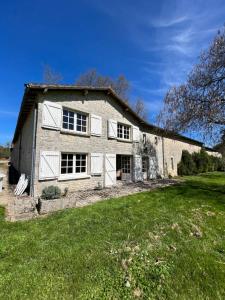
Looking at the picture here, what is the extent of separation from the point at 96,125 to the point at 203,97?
21.1ft

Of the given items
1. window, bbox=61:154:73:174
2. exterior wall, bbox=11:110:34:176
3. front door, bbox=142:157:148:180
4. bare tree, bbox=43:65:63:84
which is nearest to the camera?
window, bbox=61:154:73:174

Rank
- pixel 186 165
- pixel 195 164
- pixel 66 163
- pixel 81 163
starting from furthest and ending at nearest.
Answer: pixel 195 164, pixel 186 165, pixel 81 163, pixel 66 163

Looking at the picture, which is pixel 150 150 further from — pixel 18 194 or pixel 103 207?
pixel 18 194

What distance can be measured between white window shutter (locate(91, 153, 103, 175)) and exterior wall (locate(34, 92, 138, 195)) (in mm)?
269

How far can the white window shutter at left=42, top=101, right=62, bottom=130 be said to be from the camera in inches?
351

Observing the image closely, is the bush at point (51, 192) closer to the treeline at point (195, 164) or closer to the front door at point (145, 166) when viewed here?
the front door at point (145, 166)

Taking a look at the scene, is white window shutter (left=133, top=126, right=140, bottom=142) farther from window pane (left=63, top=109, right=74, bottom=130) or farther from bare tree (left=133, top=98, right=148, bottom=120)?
bare tree (left=133, top=98, right=148, bottom=120)

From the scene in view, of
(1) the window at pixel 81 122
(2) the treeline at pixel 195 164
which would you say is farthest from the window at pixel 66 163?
(2) the treeline at pixel 195 164

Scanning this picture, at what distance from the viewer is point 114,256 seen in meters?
3.79

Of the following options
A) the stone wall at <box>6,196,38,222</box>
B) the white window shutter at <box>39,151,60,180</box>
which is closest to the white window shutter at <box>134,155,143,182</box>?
the white window shutter at <box>39,151,60,180</box>

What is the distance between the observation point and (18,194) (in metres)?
8.80

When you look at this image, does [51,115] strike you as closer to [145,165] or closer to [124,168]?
[124,168]

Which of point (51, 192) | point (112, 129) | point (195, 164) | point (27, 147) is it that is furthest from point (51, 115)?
point (195, 164)

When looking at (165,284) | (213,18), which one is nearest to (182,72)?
(213,18)
